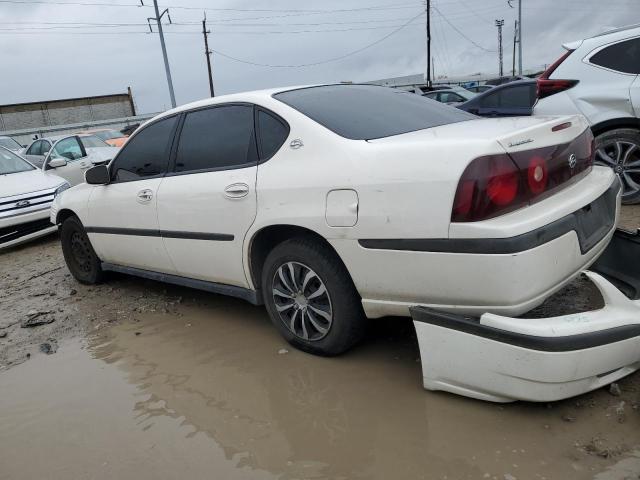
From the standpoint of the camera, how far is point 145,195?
3.87 m

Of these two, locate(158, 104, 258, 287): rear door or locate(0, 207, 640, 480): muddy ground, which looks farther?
locate(158, 104, 258, 287): rear door

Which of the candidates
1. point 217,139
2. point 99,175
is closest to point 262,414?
point 217,139

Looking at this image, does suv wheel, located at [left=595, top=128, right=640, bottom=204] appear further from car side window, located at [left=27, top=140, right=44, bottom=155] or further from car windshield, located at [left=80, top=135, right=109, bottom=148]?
car side window, located at [left=27, top=140, right=44, bottom=155]

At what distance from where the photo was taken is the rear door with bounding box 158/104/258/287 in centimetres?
322

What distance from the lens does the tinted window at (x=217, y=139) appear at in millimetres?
3311

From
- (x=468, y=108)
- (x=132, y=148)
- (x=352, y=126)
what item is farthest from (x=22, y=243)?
(x=468, y=108)

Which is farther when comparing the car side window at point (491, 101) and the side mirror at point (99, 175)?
the car side window at point (491, 101)

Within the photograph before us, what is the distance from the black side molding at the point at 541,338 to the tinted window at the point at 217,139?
5.08 ft

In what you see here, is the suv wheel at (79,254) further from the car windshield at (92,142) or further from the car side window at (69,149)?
the car windshield at (92,142)

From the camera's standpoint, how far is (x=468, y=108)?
8.83 metres

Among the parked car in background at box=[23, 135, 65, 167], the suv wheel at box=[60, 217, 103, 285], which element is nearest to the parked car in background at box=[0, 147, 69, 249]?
the suv wheel at box=[60, 217, 103, 285]

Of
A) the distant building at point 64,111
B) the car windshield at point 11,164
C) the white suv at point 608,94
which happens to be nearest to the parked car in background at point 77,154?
the car windshield at point 11,164

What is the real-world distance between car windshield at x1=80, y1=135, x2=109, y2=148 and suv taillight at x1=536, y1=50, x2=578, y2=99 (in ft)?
28.8

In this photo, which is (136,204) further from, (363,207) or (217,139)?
(363,207)
